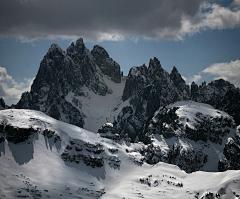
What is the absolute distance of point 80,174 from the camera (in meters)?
55.9

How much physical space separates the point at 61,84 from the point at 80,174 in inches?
4451

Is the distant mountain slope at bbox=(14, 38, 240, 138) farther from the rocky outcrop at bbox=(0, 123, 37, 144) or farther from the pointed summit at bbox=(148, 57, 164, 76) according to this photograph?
the rocky outcrop at bbox=(0, 123, 37, 144)

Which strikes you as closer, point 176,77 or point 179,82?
point 179,82

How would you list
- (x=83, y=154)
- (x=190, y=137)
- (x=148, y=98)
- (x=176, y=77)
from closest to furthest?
(x=83, y=154), (x=190, y=137), (x=148, y=98), (x=176, y=77)

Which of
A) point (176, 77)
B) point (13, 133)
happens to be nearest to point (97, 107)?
point (176, 77)

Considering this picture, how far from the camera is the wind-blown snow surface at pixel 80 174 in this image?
43875 mm

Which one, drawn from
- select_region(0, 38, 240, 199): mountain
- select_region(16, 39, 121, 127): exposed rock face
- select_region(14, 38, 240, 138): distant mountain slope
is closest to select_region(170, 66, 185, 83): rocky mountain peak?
select_region(14, 38, 240, 138): distant mountain slope

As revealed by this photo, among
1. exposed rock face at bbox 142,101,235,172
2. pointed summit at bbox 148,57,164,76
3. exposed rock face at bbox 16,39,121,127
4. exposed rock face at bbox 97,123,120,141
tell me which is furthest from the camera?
pointed summit at bbox 148,57,164,76

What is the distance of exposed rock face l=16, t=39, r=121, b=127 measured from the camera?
142 meters

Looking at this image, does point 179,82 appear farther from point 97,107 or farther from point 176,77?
point 97,107

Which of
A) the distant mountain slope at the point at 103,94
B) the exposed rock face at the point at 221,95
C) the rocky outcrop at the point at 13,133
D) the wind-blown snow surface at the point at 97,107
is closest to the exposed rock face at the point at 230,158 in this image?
the exposed rock face at the point at 221,95

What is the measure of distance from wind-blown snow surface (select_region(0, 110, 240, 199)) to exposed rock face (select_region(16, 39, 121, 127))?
74.6 m

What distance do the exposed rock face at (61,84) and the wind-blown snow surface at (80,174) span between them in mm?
74584

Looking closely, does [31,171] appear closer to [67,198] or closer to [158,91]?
[67,198]
